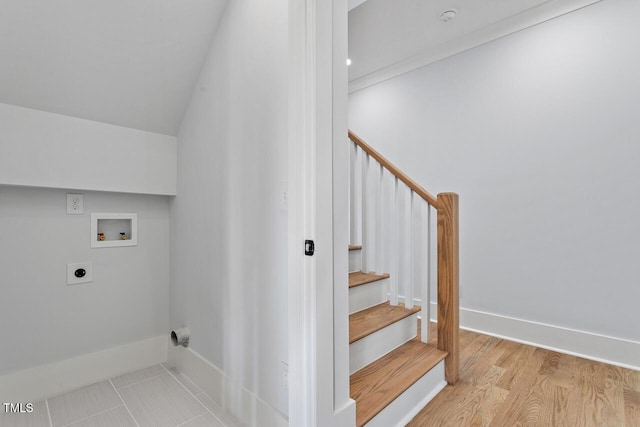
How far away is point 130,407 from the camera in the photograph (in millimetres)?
1608

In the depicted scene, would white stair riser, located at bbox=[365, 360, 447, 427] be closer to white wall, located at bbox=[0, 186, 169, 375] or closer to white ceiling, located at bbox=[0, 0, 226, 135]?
white wall, located at bbox=[0, 186, 169, 375]

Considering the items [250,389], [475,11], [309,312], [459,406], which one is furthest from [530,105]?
[250,389]

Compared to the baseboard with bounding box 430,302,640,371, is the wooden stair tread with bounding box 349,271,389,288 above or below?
above

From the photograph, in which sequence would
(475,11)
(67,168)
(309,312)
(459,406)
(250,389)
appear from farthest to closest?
1. (475,11)
2. (67,168)
3. (459,406)
4. (250,389)
5. (309,312)

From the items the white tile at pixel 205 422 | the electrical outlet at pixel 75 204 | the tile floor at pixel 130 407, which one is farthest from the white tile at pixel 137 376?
the electrical outlet at pixel 75 204

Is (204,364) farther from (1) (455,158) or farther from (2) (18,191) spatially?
(1) (455,158)

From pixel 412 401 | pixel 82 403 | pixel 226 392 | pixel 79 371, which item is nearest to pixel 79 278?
pixel 79 371

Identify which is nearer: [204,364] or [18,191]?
[18,191]

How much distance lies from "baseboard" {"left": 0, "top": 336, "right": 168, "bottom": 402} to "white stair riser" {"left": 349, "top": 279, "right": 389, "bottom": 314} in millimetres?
1376

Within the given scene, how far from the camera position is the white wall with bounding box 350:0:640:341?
2.01 m

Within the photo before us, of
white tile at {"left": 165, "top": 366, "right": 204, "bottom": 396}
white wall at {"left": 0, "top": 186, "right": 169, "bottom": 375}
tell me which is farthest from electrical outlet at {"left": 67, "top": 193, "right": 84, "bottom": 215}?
white tile at {"left": 165, "top": 366, "right": 204, "bottom": 396}

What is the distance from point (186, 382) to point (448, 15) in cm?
323

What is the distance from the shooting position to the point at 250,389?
4.70 feet

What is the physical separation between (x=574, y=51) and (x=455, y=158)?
1.07m
